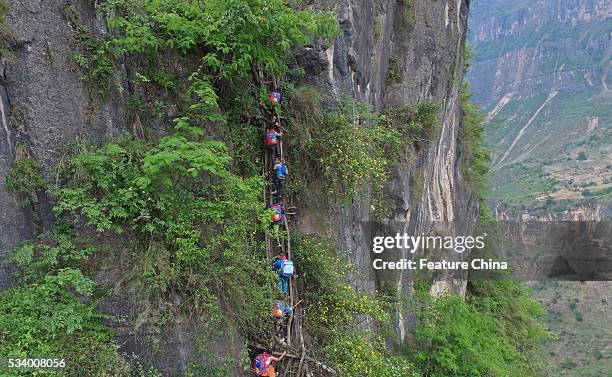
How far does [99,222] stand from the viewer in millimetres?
4223

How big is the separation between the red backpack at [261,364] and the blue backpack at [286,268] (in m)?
1.04

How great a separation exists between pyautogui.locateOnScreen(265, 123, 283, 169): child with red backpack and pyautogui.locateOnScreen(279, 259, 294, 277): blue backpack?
1380mm

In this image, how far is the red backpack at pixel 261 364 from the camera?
5.00 m

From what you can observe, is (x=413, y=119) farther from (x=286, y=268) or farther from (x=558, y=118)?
(x=558, y=118)

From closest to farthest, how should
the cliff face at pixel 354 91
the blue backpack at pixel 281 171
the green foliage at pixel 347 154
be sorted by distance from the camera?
the cliff face at pixel 354 91, the blue backpack at pixel 281 171, the green foliage at pixel 347 154

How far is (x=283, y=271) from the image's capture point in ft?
18.6

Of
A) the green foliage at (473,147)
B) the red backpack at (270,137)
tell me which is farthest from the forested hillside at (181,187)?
the green foliage at (473,147)

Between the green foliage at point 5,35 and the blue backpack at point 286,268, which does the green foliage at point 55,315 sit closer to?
the green foliage at point 5,35

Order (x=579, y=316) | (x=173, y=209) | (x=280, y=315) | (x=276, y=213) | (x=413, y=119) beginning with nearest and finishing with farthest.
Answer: (x=173, y=209)
(x=280, y=315)
(x=276, y=213)
(x=413, y=119)
(x=579, y=316)

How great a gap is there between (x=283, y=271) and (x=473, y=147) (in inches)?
645

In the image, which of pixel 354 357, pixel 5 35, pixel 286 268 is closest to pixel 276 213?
pixel 286 268

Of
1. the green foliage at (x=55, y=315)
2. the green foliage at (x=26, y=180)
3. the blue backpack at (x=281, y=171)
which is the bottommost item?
the green foliage at (x=55, y=315)

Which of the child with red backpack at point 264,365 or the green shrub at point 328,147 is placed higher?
the green shrub at point 328,147

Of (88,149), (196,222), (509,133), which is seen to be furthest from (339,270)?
(509,133)
